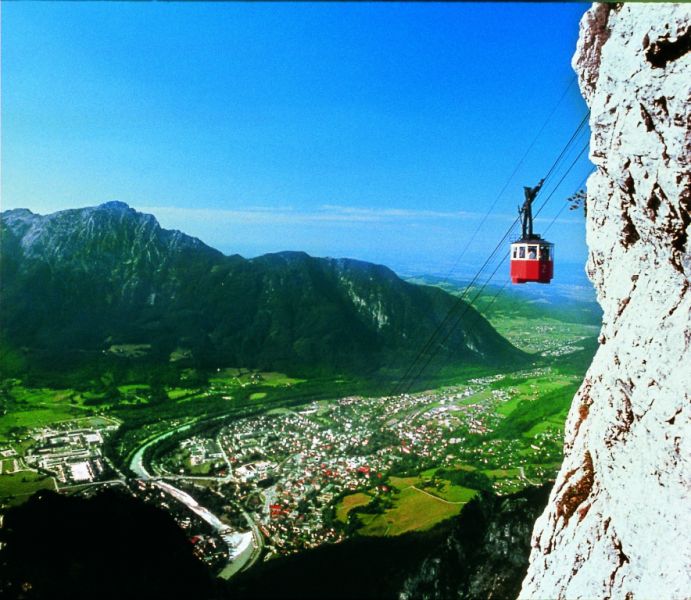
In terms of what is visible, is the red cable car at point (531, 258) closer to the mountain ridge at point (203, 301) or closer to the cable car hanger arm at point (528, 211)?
the cable car hanger arm at point (528, 211)

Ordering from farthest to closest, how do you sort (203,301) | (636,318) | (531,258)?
(203,301) < (531,258) < (636,318)

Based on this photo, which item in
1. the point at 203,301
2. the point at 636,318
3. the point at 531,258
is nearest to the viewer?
the point at 636,318

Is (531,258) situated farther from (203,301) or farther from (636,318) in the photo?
(203,301)

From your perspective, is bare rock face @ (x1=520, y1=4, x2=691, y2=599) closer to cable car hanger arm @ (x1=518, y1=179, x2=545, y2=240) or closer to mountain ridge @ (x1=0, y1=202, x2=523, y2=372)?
cable car hanger arm @ (x1=518, y1=179, x2=545, y2=240)

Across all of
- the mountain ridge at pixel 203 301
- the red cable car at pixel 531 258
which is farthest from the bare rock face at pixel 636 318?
the mountain ridge at pixel 203 301

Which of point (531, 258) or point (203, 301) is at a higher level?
point (531, 258)

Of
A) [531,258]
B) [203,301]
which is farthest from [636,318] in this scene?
[203,301]
